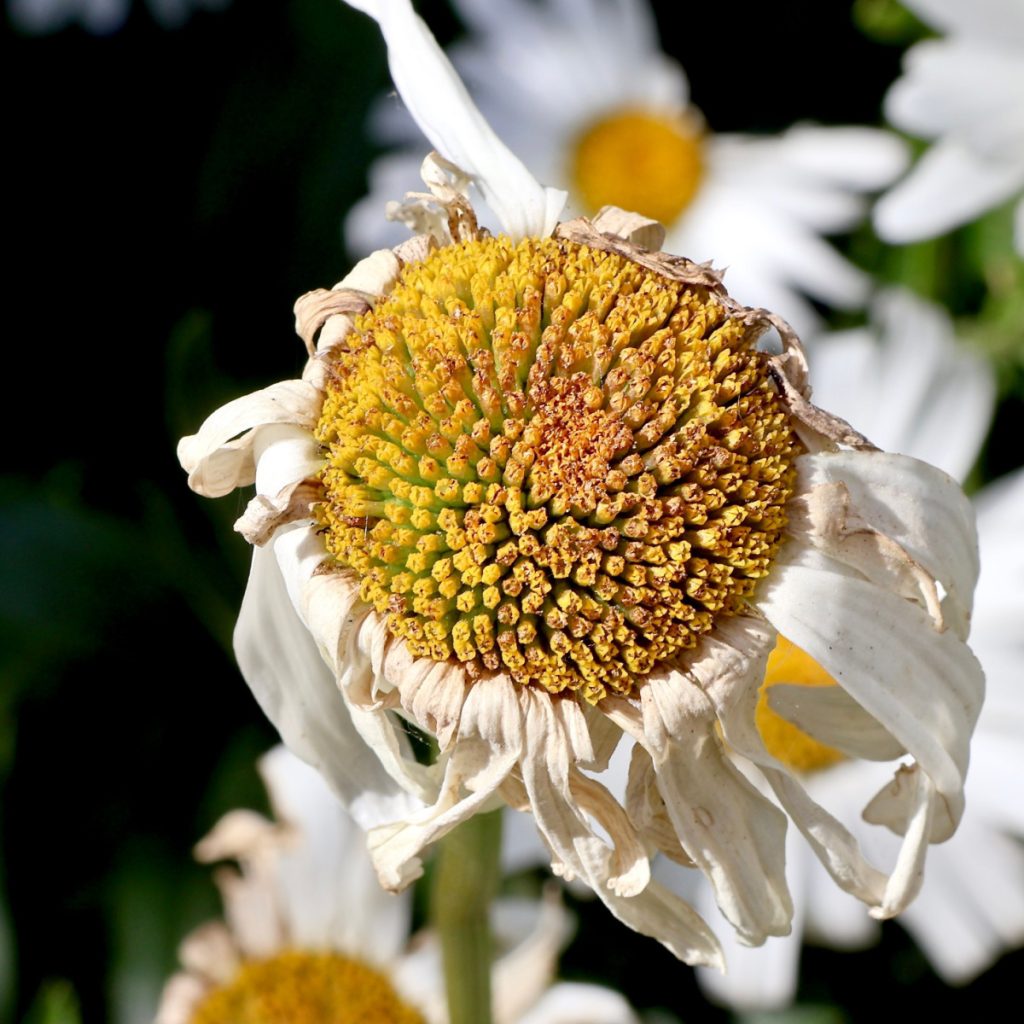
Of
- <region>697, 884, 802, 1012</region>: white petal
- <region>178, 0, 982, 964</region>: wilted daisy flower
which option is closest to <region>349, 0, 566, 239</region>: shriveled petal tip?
<region>178, 0, 982, 964</region>: wilted daisy flower

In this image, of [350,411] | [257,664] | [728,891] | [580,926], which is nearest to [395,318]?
[350,411]

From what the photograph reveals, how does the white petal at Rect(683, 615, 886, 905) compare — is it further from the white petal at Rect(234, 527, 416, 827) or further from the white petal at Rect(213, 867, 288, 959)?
the white petal at Rect(213, 867, 288, 959)

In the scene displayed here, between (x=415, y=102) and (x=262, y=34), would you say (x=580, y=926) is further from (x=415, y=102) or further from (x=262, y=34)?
(x=262, y=34)

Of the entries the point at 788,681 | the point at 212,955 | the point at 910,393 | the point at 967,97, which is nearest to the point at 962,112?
the point at 967,97

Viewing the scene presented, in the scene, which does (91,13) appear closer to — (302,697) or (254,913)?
(254,913)

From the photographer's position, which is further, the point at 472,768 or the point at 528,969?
the point at 528,969
